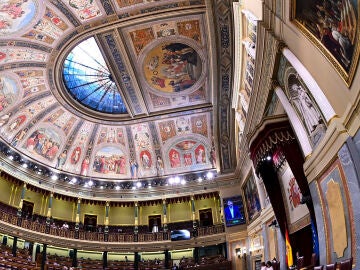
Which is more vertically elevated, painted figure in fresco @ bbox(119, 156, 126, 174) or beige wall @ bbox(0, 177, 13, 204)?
painted figure in fresco @ bbox(119, 156, 126, 174)

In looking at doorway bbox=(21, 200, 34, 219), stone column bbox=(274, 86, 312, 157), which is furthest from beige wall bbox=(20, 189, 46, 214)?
stone column bbox=(274, 86, 312, 157)

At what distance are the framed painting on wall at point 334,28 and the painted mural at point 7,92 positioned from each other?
653 inches

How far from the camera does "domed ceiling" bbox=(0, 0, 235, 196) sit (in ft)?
49.3

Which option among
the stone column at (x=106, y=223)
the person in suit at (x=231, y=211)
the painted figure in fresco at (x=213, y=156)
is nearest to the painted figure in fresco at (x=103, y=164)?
the stone column at (x=106, y=223)

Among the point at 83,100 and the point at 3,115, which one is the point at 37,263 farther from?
the point at 83,100

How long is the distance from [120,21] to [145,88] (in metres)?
5.01

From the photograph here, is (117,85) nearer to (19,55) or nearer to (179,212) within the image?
(19,55)

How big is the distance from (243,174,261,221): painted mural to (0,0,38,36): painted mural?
14167mm

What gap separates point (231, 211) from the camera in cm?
2080

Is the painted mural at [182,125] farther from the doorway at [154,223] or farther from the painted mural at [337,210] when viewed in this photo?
the painted mural at [337,210]

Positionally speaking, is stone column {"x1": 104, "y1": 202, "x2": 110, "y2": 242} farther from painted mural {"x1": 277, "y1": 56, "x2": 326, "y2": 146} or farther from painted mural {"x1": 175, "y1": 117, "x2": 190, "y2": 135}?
painted mural {"x1": 277, "y1": 56, "x2": 326, "y2": 146}

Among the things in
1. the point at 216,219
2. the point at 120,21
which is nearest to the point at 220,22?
the point at 120,21

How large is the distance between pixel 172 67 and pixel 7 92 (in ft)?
32.4

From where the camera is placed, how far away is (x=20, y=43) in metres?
15.8
